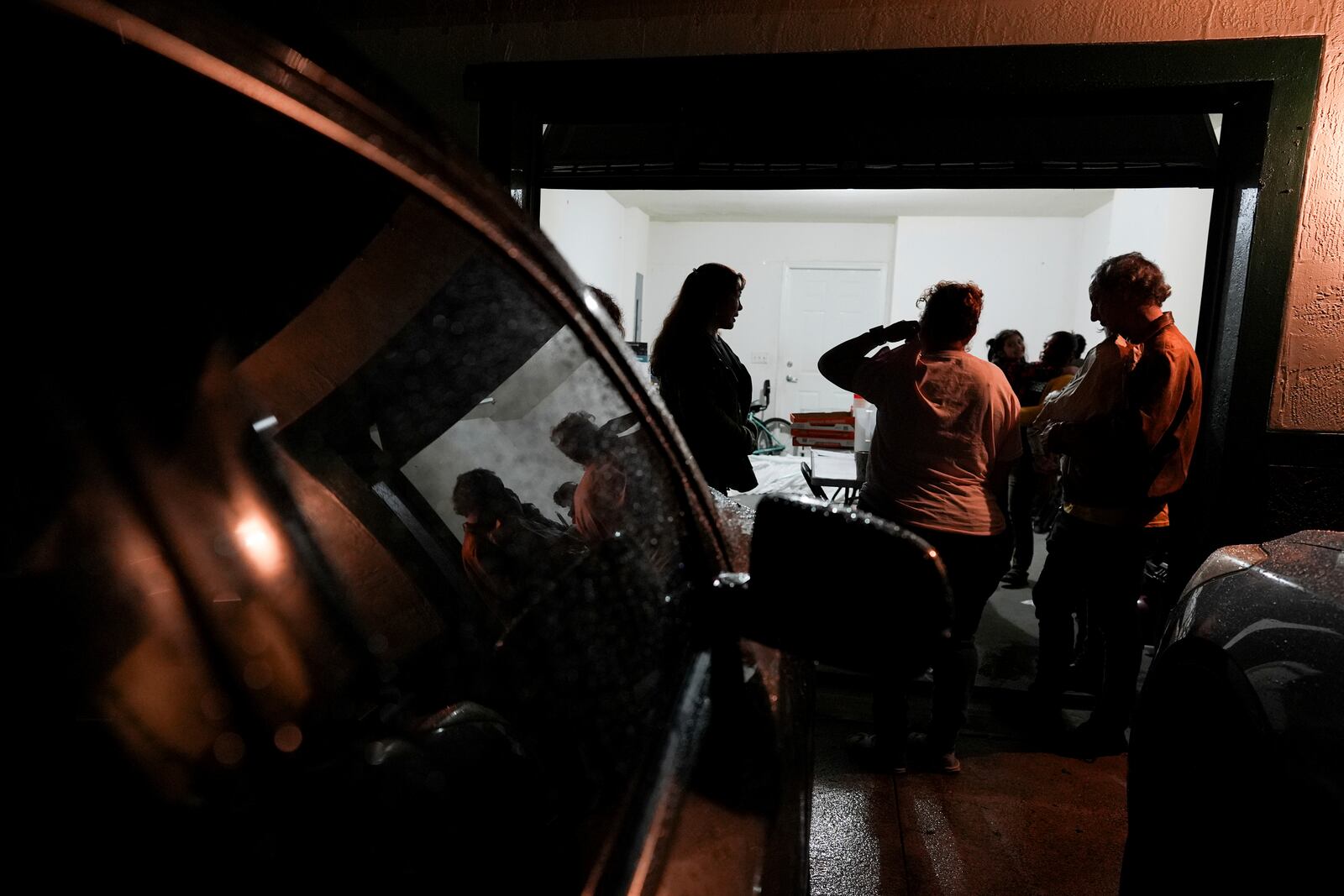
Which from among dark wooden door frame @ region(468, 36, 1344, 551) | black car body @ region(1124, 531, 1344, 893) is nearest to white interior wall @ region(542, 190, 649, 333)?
dark wooden door frame @ region(468, 36, 1344, 551)

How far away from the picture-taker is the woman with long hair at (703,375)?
282 cm

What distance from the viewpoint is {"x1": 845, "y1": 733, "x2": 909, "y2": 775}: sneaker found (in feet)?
8.56

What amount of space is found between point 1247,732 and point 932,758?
1471 millimetres

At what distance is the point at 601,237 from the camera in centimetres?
1004

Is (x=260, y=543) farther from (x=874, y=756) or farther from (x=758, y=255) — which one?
(x=758, y=255)

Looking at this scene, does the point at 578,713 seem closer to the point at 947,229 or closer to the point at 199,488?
the point at 199,488

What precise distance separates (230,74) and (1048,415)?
9.23ft

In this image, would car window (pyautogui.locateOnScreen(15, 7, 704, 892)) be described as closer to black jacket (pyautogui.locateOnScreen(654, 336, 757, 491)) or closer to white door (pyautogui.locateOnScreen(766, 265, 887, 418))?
black jacket (pyautogui.locateOnScreen(654, 336, 757, 491))

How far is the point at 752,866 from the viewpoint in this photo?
2.75 feet

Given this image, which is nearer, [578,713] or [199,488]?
[199,488]

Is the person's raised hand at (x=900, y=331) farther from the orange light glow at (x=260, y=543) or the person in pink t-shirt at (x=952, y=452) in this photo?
the orange light glow at (x=260, y=543)

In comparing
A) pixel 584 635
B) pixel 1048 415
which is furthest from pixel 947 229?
pixel 584 635

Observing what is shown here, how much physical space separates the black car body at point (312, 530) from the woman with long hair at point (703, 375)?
1.86 metres

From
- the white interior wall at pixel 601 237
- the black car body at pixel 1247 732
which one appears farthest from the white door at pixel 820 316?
the black car body at pixel 1247 732
